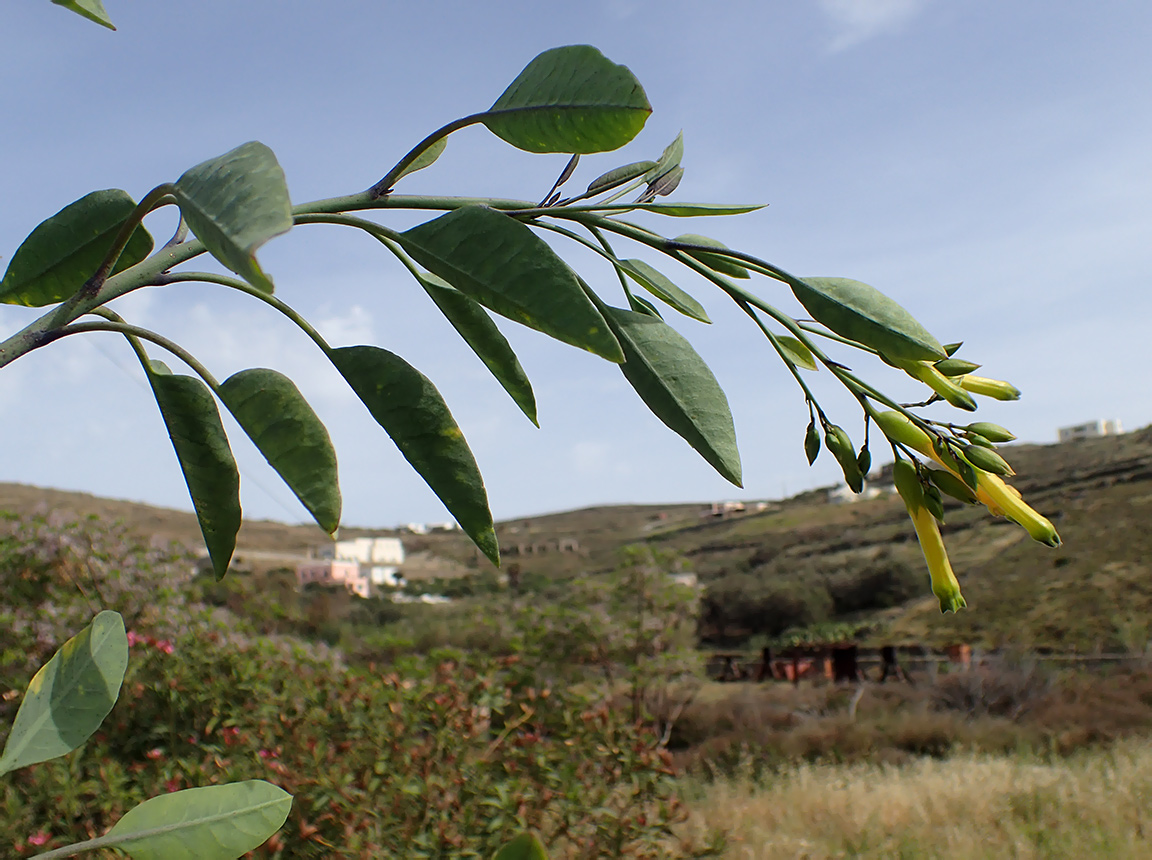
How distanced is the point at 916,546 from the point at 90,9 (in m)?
21.2

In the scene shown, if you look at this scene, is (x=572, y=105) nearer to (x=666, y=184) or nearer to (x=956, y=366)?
(x=666, y=184)

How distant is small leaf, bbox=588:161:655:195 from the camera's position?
0.43 m

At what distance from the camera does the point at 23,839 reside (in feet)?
9.84

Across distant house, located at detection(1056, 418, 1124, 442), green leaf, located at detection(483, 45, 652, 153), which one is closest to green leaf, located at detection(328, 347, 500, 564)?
green leaf, located at detection(483, 45, 652, 153)

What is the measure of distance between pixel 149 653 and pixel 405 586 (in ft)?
69.1

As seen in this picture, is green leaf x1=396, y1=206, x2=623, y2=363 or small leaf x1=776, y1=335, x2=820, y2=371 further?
small leaf x1=776, y1=335, x2=820, y2=371

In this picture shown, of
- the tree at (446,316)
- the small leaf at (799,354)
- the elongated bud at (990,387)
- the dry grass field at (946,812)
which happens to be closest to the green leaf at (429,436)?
the tree at (446,316)

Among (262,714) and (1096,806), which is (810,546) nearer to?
(1096,806)

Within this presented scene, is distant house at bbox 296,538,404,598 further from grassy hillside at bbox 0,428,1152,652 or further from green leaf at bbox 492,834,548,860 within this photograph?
green leaf at bbox 492,834,548,860

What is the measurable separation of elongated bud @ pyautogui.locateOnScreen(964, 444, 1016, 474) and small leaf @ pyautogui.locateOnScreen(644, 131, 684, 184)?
0.21 metres

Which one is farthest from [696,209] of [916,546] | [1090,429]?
[1090,429]

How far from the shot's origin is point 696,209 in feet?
1.41

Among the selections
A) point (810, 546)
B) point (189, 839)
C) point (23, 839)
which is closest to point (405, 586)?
point (810, 546)

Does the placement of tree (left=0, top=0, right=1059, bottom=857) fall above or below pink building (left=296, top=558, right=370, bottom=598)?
above
